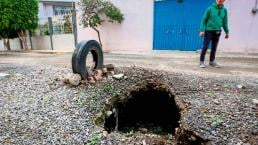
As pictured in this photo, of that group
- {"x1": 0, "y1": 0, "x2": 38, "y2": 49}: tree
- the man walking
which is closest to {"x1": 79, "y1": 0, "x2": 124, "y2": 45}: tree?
{"x1": 0, "y1": 0, "x2": 38, "y2": 49}: tree

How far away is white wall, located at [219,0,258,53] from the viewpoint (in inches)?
339

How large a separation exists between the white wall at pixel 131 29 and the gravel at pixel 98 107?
5.58 metres

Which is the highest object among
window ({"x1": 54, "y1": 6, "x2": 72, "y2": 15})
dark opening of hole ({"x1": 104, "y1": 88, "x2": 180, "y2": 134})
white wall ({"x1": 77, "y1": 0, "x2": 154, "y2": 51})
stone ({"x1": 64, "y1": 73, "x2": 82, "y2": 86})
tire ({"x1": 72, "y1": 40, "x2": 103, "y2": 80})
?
window ({"x1": 54, "y1": 6, "x2": 72, "y2": 15})

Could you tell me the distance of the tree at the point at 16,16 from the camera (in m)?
13.3

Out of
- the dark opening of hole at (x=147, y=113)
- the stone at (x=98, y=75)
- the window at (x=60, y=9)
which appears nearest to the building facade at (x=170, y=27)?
the dark opening of hole at (x=147, y=113)

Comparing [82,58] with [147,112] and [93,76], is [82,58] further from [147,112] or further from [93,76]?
[147,112]

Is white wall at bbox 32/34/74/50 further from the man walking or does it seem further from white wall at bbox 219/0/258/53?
the man walking

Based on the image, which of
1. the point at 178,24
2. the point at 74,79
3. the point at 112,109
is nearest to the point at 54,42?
the point at 178,24

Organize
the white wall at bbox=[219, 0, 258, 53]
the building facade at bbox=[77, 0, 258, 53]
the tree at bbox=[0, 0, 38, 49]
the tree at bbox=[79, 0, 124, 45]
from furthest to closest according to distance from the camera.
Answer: the tree at bbox=[0, 0, 38, 49]
the tree at bbox=[79, 0, 124, 45]
the building facade at bbox=[77, 0, 258, 53]
the white wall at bbox=[219, 0, 258, 53]

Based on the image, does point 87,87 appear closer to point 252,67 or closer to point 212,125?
point 212,125

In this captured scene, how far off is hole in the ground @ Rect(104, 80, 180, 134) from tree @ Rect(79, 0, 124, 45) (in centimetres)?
656

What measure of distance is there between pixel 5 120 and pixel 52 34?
40.7 feet

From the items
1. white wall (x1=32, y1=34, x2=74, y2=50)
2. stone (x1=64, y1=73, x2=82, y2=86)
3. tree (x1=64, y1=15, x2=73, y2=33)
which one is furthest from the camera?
white wall (x1=32, y1=34, x2=74, y2=50)

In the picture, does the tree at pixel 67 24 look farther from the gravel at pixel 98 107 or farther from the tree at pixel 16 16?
the gravel at pixel 98 107
